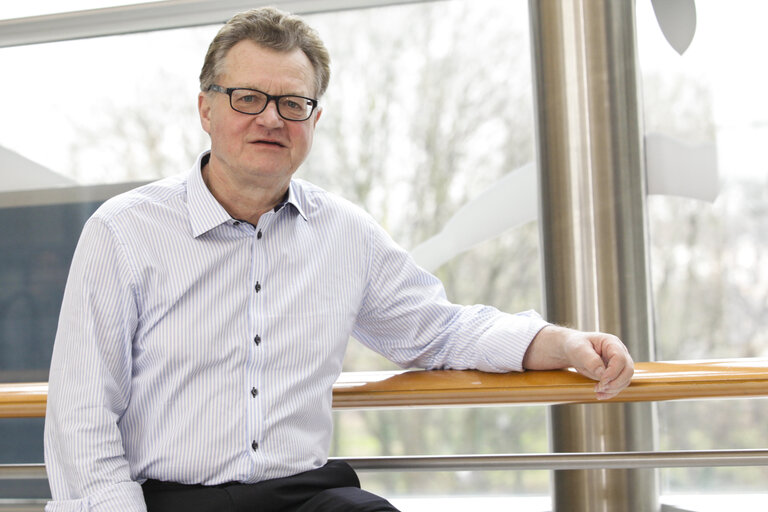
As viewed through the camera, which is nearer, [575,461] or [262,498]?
[262,498]

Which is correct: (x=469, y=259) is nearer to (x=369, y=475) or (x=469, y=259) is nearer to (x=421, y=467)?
(x=369, y=475)

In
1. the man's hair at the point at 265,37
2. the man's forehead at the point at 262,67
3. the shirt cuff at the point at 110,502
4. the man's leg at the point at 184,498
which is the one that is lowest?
the man's leg at the point at 184,498

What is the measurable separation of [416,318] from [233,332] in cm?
41

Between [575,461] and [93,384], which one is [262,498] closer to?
[93,384]

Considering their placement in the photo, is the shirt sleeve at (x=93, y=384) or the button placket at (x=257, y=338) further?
the button placket at (x=257, y=338)

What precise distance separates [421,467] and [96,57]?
6.82 feet

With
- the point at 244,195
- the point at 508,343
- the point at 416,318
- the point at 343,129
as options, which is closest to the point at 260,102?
the point at 244,195

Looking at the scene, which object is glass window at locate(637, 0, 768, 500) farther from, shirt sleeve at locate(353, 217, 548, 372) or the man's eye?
the man's eye

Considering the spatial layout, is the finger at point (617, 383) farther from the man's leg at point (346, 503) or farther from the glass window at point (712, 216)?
the glass window at point (712, 216)

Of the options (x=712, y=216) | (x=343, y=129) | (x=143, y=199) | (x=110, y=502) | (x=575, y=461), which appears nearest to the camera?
(x=110, y=502)

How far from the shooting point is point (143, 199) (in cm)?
155

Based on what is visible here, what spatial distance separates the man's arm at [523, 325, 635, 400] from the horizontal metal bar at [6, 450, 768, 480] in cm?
26

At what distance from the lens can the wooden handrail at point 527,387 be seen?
1444mm

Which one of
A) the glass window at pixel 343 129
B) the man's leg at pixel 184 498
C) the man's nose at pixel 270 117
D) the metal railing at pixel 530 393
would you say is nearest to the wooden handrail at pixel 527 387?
the metal railing at pixel 530 393
